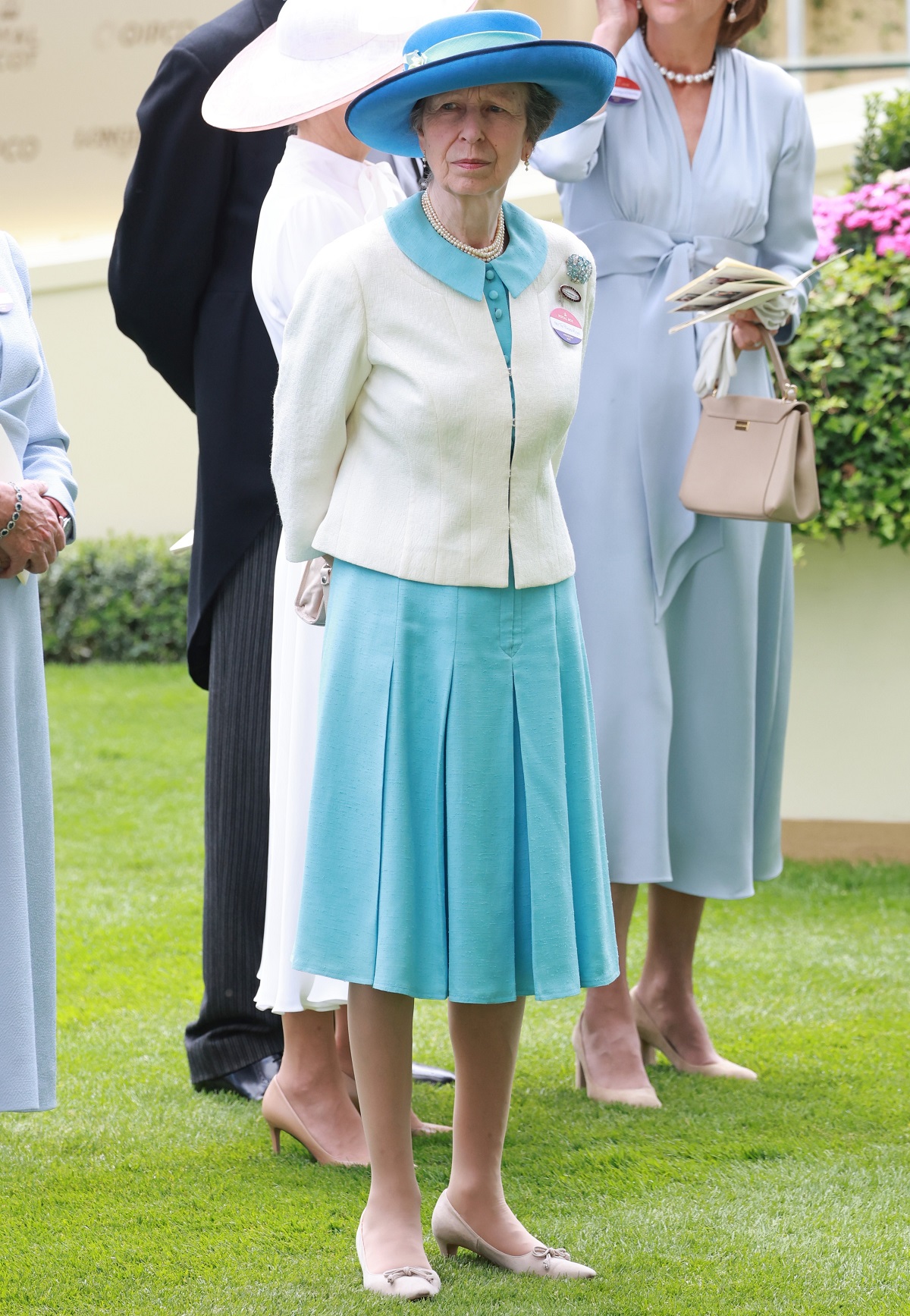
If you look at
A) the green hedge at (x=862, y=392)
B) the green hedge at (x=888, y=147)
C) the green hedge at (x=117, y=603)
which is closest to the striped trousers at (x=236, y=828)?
the green hedge at (x=862, y=392)

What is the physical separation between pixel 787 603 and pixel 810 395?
2080 millimetres

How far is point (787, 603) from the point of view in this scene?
4316 mm

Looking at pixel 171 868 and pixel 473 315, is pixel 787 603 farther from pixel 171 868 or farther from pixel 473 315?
pixel 171 868

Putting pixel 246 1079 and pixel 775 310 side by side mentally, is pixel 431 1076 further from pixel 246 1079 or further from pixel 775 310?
pixel 775 310

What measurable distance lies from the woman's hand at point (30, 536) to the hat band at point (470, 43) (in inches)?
41.0

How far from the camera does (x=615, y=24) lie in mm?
4020

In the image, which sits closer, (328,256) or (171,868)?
(328,256)

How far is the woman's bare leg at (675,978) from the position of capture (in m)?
4.27

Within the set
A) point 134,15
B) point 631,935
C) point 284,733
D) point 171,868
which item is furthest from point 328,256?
point 134,15

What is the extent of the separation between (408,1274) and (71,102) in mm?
10924

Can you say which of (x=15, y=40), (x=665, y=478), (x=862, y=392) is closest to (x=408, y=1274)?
(x=665, y=478)

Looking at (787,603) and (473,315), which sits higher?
(473,315)

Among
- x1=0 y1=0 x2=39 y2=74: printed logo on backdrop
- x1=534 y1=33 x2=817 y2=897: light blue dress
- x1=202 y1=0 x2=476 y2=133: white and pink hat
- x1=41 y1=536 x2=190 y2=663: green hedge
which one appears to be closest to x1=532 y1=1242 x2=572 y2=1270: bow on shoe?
x1=534 y1=33 x2=817 y2=897: light blue dress

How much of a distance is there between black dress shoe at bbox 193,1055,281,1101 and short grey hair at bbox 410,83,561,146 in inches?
89.6
